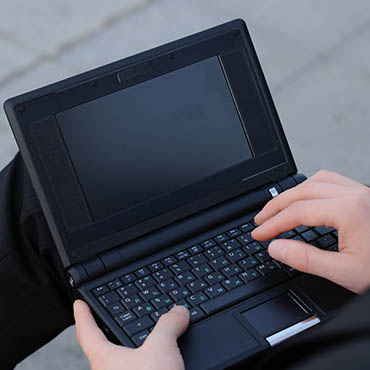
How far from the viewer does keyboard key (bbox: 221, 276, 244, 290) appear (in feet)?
3.36

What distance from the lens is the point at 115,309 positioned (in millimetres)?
990

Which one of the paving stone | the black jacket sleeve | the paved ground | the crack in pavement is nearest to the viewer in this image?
the black jacket sleeve

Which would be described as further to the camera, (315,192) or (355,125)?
(355,125)

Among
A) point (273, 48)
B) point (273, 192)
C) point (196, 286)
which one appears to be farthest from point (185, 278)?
point (273, 48)

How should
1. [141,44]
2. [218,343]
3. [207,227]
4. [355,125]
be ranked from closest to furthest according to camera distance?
[218,343] → [207,227] → [355,125] → [141,44]

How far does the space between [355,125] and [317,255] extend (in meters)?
1.50

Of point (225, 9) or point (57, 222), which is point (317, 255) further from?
point (225, 9)

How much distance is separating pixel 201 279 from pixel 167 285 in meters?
0.05

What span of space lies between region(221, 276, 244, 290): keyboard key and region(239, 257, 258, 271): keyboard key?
0.02 metres

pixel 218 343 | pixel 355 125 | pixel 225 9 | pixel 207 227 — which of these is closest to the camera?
pixel 218 343

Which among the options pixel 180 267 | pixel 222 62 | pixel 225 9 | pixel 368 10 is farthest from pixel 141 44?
pixel 180 267

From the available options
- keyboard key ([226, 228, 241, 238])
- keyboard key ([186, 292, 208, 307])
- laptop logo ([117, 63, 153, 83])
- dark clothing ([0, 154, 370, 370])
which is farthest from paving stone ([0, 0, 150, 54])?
keyboard key ([186, 292, 208, 307])

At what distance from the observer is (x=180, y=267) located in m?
1.05

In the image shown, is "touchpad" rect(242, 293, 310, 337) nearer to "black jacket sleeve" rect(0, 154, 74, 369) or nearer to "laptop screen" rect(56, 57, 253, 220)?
"laptop screen" rect(56, 57, 253, 220)
